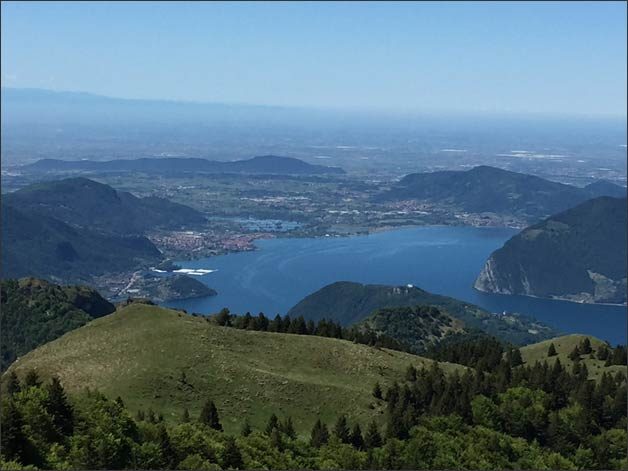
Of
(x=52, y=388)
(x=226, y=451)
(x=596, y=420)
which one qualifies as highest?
(x=52, y=388)

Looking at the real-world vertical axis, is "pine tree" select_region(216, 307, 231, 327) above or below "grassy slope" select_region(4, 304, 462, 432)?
below

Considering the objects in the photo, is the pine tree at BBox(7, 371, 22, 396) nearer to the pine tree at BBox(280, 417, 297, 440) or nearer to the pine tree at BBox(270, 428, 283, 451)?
the pine tree at BBox(270, 428, 283, 451)

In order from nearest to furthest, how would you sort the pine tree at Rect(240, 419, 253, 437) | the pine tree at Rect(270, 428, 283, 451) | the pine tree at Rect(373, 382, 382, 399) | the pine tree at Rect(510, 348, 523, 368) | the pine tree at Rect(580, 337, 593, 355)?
the pine tree at Rect(270, 428, 283, 451), the pine tree at Rect(240, 419, 253, 437), the pine tree at Rect(373, 382, 382, 399), the pine tree at Rect(510, 348, 523, 368), the pine tree at Rect(580, 337, 593, 355)

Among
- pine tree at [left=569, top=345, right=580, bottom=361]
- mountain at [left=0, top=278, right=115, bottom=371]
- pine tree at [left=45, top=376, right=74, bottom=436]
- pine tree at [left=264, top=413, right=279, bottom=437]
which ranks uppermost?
pine tree at [left=45, top=376, right=74, bottom=436]

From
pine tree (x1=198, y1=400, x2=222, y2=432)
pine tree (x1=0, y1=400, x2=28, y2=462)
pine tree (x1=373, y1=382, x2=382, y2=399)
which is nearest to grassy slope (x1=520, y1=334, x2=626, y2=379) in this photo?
pine tree (x1=373, y1=382, x2=382, y2=399)

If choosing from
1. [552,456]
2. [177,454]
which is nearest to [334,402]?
[552,456]

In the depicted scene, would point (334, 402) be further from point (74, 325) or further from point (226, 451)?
point (74, 325)

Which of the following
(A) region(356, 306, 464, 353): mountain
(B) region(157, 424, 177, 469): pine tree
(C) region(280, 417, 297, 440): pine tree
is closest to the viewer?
(B) region(157, 424, 177, 469): pine tree
